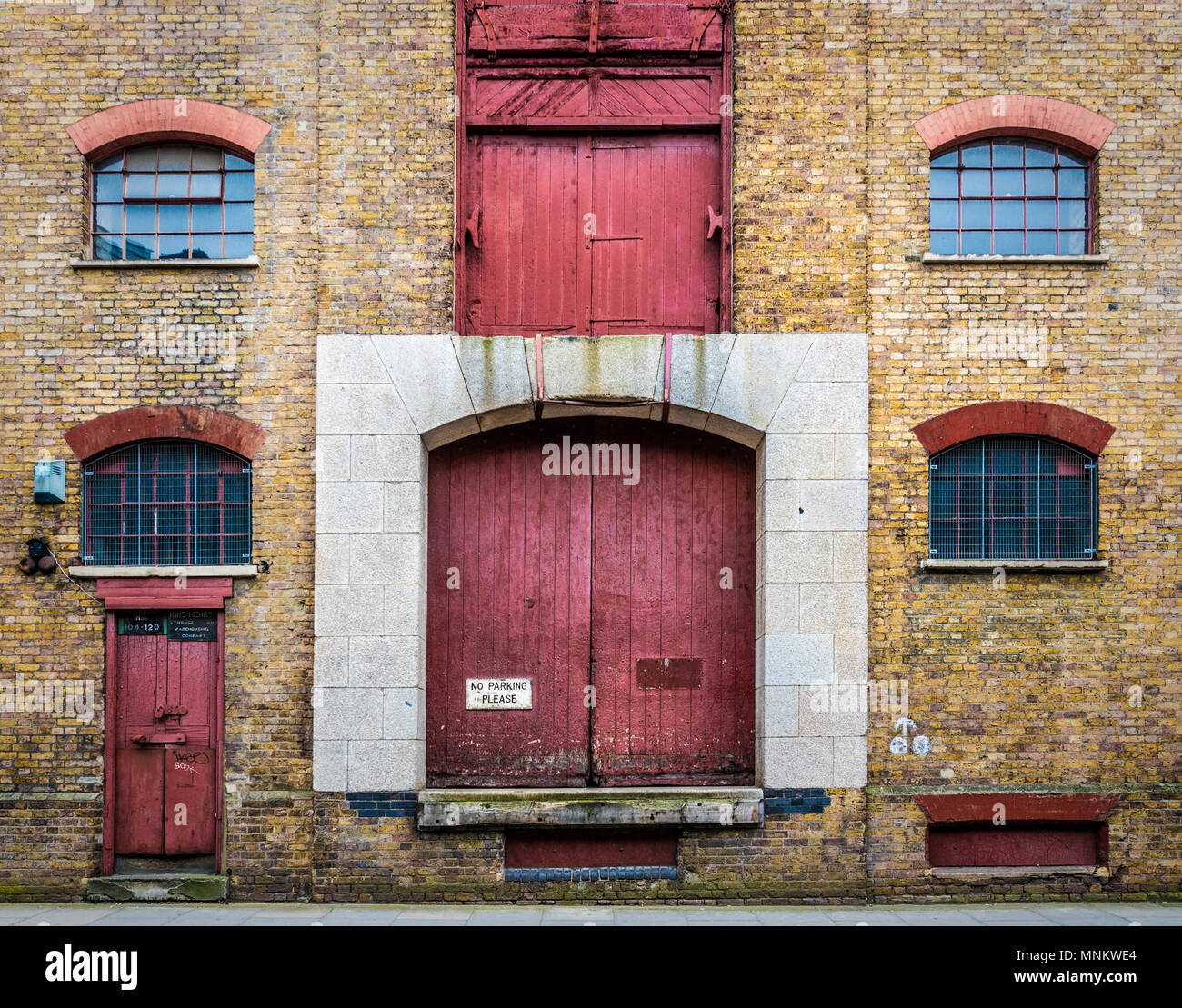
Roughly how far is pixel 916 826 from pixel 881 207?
598 centimetres

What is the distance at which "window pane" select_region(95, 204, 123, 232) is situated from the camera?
10.7m

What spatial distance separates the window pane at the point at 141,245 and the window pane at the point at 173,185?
1.45ft

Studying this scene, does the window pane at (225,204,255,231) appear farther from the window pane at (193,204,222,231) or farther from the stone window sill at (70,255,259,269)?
the stone window sill at (70,255,259,269)

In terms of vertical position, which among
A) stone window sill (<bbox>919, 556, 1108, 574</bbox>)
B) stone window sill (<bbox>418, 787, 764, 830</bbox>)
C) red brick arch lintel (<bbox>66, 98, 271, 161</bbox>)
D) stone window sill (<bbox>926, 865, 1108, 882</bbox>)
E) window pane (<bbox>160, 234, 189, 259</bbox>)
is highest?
red brick arch lintel (<bbox>66, 98, 271, 161</bbox>)

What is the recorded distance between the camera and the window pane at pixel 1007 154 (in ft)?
34.9

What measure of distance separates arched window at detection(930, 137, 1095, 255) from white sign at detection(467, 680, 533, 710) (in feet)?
19.8

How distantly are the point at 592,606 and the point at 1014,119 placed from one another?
20.8ft

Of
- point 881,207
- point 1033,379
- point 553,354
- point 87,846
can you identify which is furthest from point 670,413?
point 87,846

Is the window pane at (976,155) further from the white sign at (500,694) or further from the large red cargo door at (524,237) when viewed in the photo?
the white sign at (500,694)

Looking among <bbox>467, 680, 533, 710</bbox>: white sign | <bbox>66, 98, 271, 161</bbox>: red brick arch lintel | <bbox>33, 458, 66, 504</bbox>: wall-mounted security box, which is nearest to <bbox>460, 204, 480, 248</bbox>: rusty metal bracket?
<bbox>66, 98, 271, 161</bbox>: red brick arch lintel

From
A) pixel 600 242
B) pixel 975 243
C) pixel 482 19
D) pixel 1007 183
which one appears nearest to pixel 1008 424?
pixel 975 243

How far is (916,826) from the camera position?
32.7ft

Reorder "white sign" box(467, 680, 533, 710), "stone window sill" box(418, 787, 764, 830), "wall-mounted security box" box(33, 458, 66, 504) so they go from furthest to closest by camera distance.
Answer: "white sign" box(467, 680, 533, 710) → "wall-mounted security box" box(33, 458, 66, 504) → "stone window sill" box(418, 787, 764, 830)

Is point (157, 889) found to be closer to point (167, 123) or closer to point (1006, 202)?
point (167, 123)
